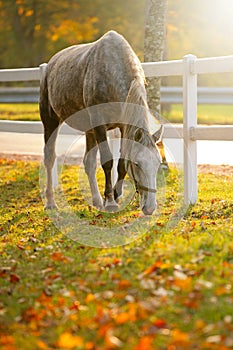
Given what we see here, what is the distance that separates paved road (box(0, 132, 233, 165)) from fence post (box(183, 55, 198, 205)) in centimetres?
299

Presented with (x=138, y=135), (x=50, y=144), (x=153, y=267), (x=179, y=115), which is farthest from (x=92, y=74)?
(x=179, y=115)

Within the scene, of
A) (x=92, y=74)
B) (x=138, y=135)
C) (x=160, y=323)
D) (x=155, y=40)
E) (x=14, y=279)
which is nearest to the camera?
(x=160, y=323)

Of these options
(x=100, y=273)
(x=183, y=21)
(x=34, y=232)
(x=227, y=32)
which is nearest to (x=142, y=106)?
(x=34, y=232)

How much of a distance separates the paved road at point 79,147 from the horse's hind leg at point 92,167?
9.65 ft

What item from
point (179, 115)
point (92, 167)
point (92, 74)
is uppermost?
point (92, 74)

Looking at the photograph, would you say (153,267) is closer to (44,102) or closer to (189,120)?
(189,120)

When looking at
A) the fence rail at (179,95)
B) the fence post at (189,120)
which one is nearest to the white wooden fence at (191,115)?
the fence post at (189,120)

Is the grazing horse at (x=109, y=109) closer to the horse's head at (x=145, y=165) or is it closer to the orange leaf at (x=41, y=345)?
the horse's head at (x=145, y=165)

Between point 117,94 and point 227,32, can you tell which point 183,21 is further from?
point 117,94

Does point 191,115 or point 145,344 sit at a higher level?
point 145,344

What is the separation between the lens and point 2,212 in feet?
27.9

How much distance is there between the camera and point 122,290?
4617 mm

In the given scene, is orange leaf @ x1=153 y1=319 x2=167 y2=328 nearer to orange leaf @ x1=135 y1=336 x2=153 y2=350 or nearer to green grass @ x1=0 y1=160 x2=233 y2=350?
green grass @ x1=0 y1=160 x2=233 y2=350

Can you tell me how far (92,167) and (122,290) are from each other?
3776 mm
